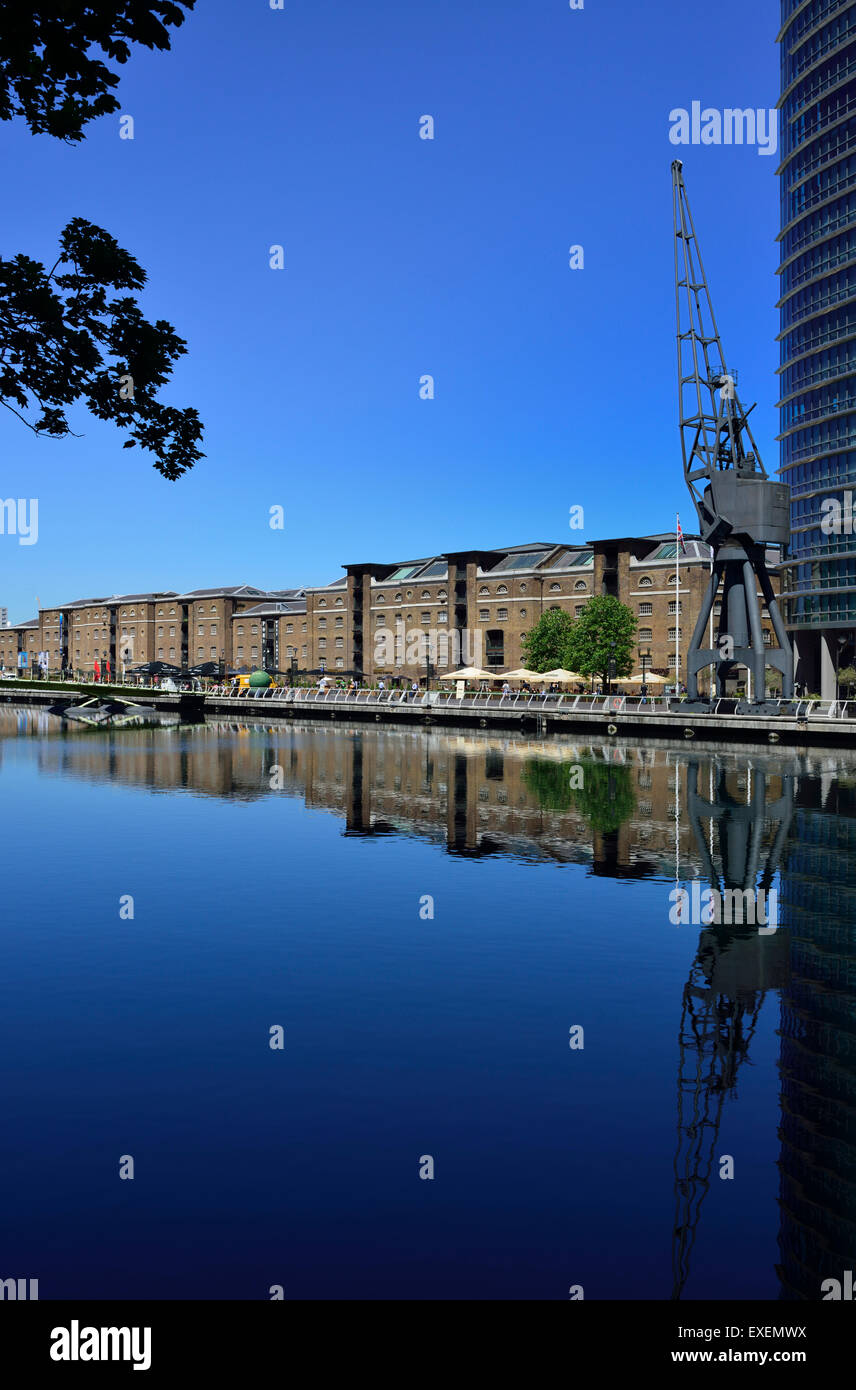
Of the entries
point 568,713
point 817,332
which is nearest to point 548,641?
point 568,713

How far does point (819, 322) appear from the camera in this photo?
86.9 metres

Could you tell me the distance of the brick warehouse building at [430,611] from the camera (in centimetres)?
11356

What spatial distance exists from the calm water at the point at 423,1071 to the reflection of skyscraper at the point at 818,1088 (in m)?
0.05

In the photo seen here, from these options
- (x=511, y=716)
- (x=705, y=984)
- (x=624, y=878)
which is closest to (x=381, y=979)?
(x=705, y=984)

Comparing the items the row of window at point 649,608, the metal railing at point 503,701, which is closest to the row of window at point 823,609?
the metal railing at point 503,701

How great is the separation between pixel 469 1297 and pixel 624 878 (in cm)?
1861

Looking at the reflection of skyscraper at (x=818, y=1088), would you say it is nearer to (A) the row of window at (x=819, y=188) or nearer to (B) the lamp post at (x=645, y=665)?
(A) the row of window at (x=819, y=188)

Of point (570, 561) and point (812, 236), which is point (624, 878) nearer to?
point (812, 236)

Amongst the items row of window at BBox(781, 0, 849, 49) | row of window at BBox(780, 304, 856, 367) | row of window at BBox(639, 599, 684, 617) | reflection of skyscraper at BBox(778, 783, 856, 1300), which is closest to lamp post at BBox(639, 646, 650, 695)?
row of window at BBox(639, 599, 684, 617)

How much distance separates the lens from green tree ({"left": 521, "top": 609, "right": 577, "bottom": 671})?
113000 mm

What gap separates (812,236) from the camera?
87438mm

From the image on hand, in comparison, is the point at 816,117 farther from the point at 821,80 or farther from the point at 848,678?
the point at 848,678

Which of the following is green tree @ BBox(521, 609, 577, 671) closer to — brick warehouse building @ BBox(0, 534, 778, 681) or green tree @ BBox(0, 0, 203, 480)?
brick warehouse building @ BBox(0, 534, 778, 681)

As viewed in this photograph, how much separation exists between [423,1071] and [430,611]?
129 meters
